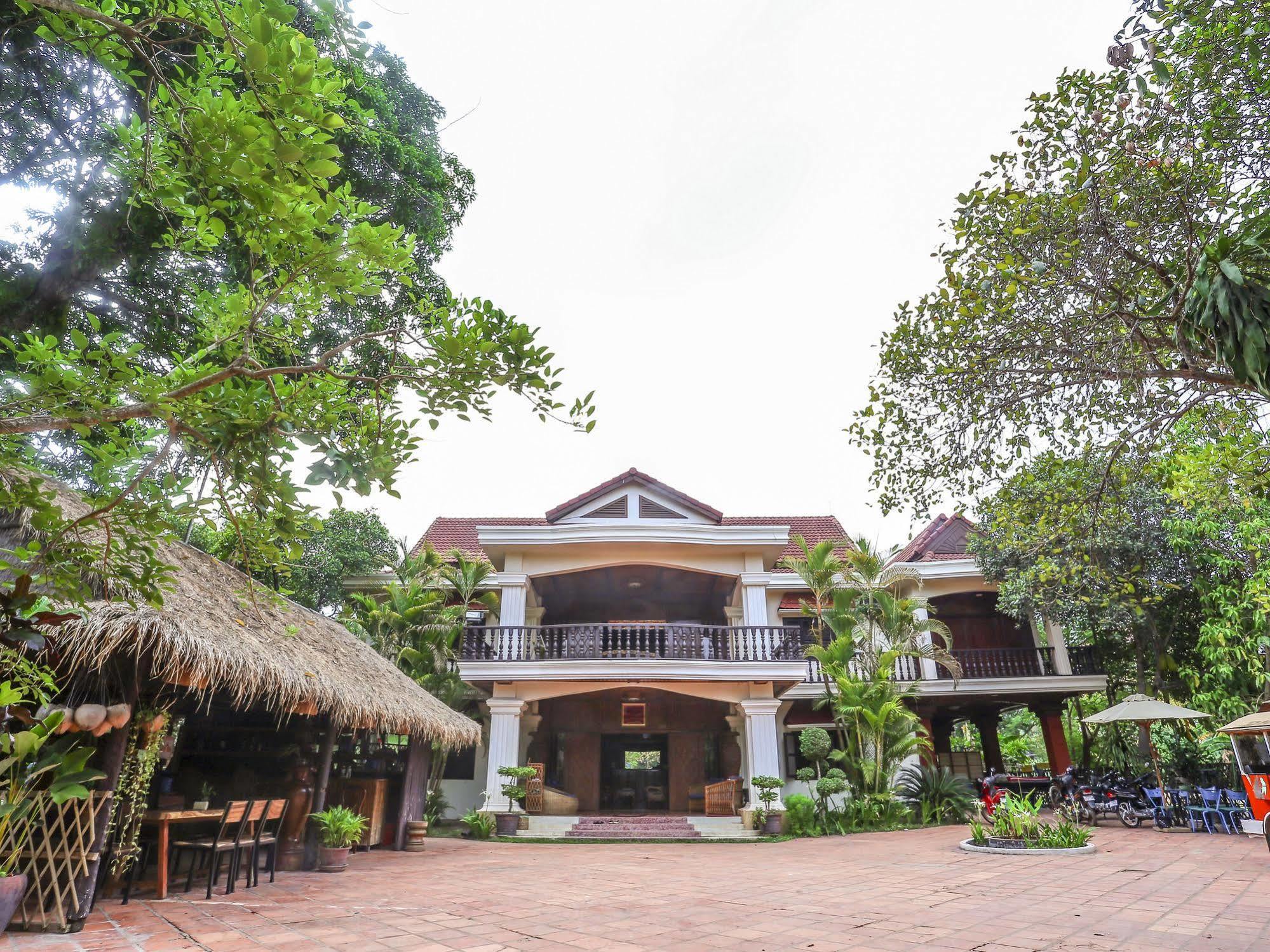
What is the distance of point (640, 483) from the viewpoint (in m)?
15.4

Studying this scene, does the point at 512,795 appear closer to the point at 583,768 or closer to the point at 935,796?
the point at 583,768

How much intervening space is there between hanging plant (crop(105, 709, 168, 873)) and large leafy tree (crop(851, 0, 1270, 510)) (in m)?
7.11

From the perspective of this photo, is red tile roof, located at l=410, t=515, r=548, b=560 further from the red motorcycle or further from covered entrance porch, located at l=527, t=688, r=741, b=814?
the red motorcycle

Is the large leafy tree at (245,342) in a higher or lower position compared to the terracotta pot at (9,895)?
higher

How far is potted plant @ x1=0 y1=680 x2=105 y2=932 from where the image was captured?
123 inches

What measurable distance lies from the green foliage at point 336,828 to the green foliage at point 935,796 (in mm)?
9418

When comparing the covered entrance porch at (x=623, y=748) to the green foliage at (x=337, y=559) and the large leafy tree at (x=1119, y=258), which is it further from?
the large leafy tree at (x=1119, y=258)

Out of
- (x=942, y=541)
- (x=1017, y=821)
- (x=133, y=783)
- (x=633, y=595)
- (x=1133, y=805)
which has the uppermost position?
(x=942, y=541)

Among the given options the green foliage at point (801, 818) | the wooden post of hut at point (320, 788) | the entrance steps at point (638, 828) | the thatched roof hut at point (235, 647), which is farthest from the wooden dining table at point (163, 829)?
the green foliage at point (801, 818)

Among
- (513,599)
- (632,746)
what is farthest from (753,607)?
(513,599)

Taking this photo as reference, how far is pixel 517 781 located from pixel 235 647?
738 cm

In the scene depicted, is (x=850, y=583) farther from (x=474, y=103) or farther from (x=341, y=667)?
(x=474, y=103)

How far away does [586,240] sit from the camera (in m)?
7.44

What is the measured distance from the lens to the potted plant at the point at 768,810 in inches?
456
